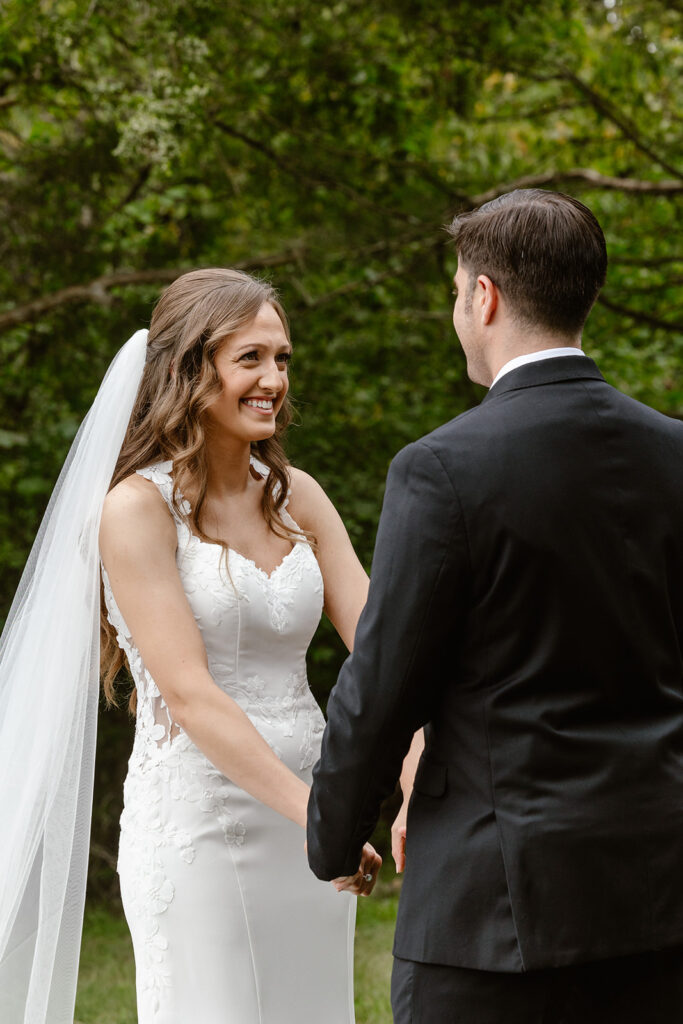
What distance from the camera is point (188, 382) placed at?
9.45ft

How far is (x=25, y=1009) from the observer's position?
8.66 ft

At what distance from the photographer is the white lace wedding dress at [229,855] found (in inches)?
105

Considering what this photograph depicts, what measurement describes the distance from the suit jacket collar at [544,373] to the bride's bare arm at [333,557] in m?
1.16

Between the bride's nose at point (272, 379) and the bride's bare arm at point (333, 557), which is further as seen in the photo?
the bride's bare arm at point (333, 557)

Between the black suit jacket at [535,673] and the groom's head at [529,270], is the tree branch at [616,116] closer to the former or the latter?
the groom's head at [529,270]

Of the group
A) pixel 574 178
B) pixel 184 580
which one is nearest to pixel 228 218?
pixel 574 178

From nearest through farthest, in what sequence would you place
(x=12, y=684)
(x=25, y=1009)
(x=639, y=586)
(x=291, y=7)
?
1. (x=639, y=586)
2. (x=25, y=1009)
3. (x=12, y=684)
4. (x=291, y=7)

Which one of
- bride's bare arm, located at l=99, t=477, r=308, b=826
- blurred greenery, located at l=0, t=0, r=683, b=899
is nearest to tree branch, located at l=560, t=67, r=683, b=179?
blurred greenery, located at l=0, t=0, r=683, b=899

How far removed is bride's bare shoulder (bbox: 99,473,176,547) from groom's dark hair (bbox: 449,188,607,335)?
1.08 m

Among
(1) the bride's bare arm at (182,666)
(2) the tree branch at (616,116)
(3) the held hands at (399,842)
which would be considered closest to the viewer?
(3) the held hands at (399,842)

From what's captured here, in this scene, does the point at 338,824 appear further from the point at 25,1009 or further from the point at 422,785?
the point at 25,1009

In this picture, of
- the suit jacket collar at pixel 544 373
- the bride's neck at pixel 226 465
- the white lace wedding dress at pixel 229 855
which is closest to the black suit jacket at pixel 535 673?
the suit jacket collar at pixel 544 373

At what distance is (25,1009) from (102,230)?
5.30 m

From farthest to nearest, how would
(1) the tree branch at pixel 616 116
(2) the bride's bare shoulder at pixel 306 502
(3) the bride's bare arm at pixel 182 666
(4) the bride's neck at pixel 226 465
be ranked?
(1) the tree branch at pixel 616 116, (2) the bride's bare shoulder at pixel 306 502, (4) the bride's neck at pixel 226 465, (3) the bride's bare arm at pixel 182 666
